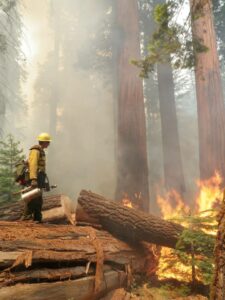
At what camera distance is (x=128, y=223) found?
633 centimetres

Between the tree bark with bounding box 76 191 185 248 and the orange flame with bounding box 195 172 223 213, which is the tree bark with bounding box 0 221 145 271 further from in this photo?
the orange flame with bounding box 195 172 223 213

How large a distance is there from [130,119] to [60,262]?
720 centimetres

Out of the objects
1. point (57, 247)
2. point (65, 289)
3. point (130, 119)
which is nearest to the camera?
point (65, 289)

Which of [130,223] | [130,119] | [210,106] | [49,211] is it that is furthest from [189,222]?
[130,119]

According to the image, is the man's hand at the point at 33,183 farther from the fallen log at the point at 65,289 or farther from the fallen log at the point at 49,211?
the fallen log at the point at 65,289

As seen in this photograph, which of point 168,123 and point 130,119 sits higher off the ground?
point 168,123

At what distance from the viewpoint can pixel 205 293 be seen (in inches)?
212

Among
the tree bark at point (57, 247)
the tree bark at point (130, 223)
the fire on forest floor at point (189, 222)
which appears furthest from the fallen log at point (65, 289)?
the fire on forest floor at point (189, 222)

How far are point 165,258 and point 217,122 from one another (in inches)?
195

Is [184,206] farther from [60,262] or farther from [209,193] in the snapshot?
[60,262]

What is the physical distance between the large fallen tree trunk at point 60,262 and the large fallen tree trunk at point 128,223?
0.30 meters

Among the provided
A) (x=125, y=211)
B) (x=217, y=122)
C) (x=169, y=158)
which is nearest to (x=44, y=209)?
(x=125, y=211)

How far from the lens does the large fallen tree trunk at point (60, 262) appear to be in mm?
4312

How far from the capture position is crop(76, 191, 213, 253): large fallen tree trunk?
247 inches
